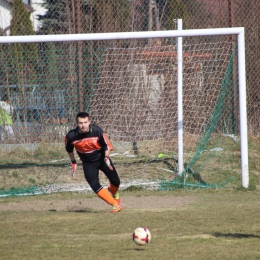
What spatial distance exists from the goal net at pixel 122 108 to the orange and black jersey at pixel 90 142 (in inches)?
99.5

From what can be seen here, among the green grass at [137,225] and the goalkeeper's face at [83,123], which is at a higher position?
the goalkeeper's face at [83,123]

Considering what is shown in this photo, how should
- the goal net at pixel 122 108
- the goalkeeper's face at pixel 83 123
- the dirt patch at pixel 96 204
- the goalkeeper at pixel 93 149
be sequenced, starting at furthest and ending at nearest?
the goal net at pixel 122 108
the dirt patch at pixel 96 204
the goalkeeper at pixel 93 149
the goalkeeper's face at pixel 83 123

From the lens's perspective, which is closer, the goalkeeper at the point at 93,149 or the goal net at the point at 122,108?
the goalkeeper at the point at 93,149

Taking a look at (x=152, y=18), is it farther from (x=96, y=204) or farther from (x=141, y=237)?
(x=141, y=237)

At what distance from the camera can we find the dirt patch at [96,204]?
9172 mm

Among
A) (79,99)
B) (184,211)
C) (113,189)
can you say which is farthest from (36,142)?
(184,211)

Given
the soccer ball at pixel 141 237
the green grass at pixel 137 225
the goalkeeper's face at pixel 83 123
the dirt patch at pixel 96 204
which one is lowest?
the dirt patch at pixel 96 204

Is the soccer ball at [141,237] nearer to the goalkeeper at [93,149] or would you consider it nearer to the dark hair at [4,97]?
the goalkeeper at [93,149]

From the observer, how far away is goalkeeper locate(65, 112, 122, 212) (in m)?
8.21

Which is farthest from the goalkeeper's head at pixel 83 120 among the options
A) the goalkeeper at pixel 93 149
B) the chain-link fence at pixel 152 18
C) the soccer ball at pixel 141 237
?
the chain-link fence at pixel 152 18

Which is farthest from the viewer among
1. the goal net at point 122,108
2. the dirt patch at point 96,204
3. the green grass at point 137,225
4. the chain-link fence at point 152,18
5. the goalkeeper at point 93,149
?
the chain-link fence at point 152,18

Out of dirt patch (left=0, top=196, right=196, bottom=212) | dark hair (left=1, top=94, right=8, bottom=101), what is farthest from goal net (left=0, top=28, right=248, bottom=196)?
dirt patch (left=0, top=196, right=196, bottom=212)

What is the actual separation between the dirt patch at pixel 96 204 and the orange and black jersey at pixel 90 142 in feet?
3.73

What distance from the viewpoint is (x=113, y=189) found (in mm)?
8852
